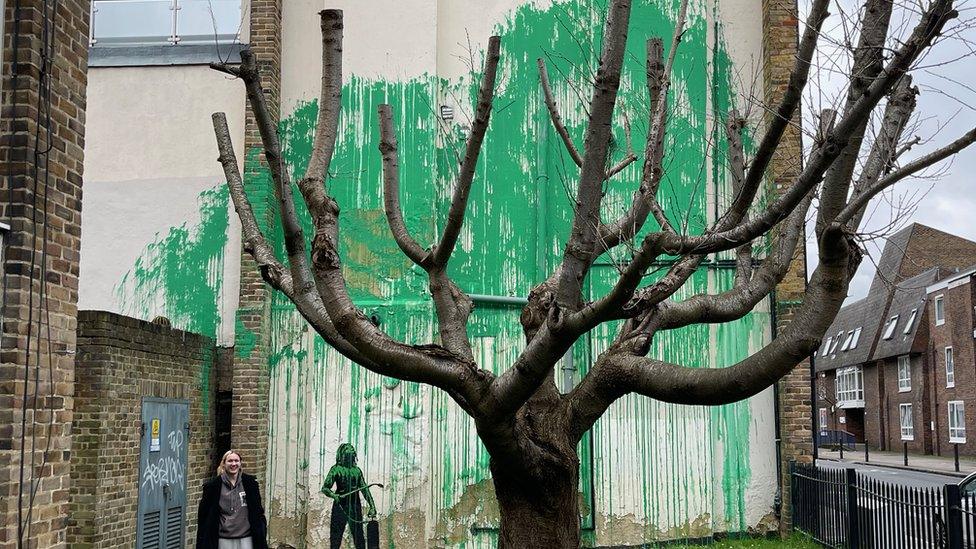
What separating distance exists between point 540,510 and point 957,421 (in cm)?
4219

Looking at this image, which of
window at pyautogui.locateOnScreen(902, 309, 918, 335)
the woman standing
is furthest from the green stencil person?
window at pyautogui.locateOnScreen(902, 309, 918, 335)

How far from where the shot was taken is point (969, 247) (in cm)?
5288

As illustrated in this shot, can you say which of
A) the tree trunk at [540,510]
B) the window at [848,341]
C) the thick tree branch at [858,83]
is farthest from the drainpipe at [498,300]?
the window at [848,341]

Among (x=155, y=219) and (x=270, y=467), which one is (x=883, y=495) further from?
(x=155, y=219)

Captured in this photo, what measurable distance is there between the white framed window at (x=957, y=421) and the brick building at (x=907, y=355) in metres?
0.07

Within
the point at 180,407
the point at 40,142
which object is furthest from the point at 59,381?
the point at 180,407

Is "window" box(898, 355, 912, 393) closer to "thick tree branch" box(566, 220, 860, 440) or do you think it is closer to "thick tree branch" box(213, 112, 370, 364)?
"thick tree branch" box(566, 220, 860, 440)

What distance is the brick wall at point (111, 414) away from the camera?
10.3 meters

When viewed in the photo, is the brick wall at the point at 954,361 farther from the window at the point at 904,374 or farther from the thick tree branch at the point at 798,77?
the thick tree branch at the point at 798,77

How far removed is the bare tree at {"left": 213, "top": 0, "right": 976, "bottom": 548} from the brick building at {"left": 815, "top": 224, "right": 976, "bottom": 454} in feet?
106

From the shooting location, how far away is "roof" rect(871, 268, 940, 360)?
47.2 meters

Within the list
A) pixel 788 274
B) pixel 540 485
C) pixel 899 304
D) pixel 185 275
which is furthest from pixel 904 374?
pixel 540 485

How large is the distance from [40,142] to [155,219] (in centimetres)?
879

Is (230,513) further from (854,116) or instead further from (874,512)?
(874,512)
